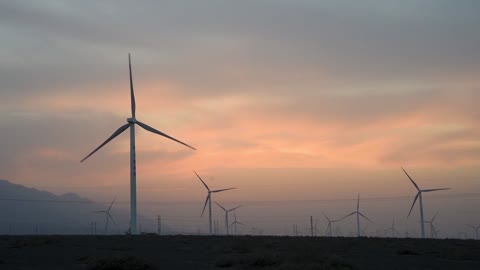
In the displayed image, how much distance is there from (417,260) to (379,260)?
3362 mm

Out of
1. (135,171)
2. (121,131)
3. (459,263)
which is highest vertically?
(121,131)

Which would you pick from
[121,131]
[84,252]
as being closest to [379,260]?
[84,252]

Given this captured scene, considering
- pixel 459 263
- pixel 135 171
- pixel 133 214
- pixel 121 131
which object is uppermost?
pixel 121 131

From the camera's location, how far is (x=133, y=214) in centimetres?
8419

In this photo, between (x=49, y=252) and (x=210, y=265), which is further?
(x=49, y=252)

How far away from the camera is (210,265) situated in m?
39.8

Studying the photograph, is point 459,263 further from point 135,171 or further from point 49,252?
point 135,171

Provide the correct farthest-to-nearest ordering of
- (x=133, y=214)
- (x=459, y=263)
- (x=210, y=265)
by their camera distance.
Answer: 1. (x=133, y=214)
2. (x=459, y=263)
3. (x=210, y=265)

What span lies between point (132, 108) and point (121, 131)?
4061mm

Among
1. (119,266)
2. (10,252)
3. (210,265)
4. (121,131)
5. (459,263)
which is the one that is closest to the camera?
(119,266)

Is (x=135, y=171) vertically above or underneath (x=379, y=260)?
above

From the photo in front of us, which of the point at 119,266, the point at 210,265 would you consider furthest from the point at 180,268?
the point at 119,266

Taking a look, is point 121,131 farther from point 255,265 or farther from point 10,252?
point 255,265

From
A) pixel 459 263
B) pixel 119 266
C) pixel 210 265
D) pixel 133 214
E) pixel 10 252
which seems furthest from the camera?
pixel 133 214
